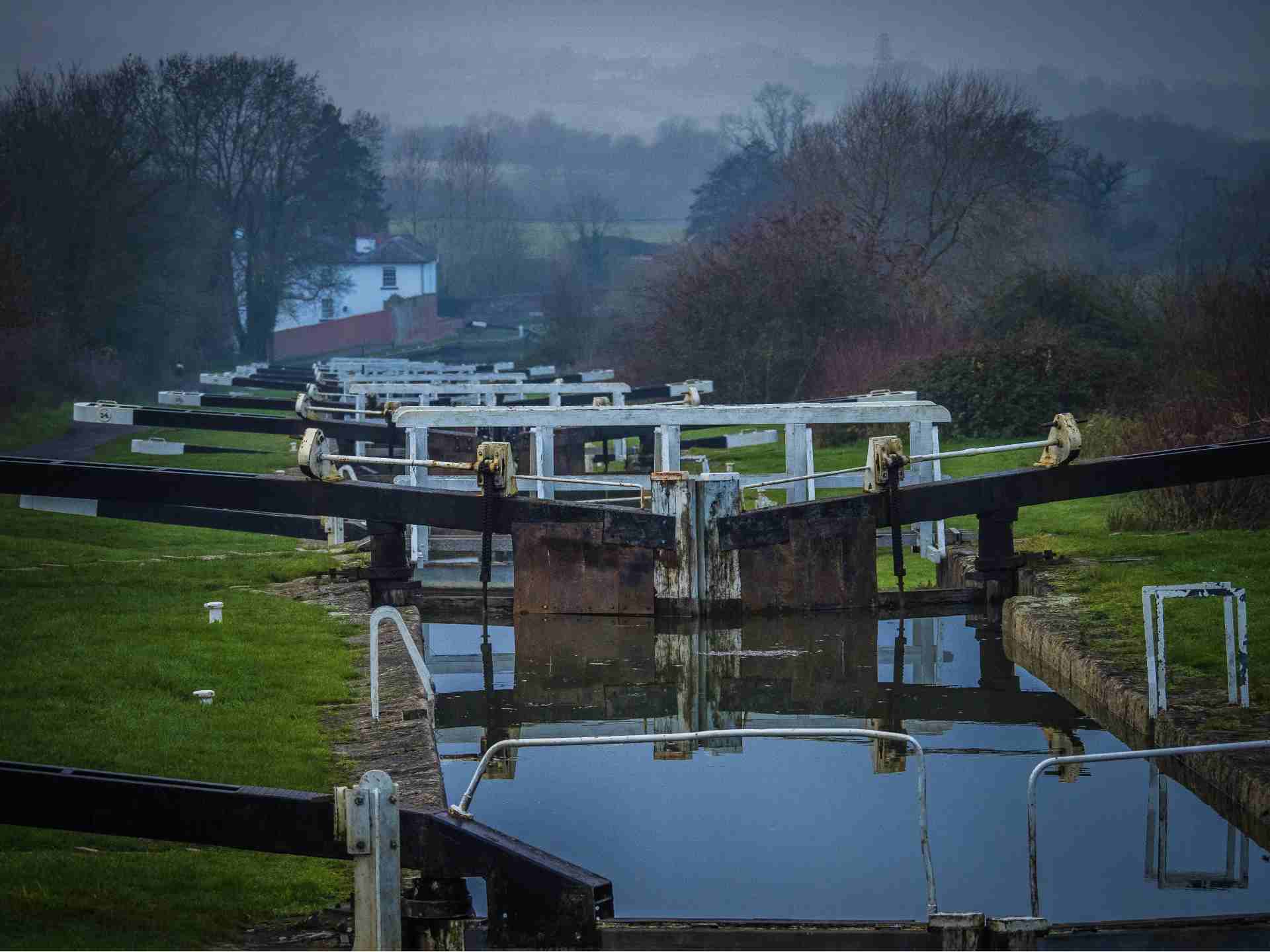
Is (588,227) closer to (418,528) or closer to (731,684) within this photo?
(418,528)

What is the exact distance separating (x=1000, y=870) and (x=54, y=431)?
34350 mm

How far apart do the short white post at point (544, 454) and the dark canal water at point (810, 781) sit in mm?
4156

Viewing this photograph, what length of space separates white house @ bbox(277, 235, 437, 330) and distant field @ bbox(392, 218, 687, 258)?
64.3 ft

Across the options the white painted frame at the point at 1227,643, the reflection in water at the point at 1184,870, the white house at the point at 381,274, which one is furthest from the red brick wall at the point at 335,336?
the reflection in water at the point at 1184,870

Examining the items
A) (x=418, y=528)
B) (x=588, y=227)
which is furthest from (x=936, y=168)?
(x=588, y=227)

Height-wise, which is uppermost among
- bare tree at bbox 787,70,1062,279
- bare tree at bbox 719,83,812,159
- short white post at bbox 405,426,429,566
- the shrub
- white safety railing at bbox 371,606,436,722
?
bare tree at bbox 719,83,812,159

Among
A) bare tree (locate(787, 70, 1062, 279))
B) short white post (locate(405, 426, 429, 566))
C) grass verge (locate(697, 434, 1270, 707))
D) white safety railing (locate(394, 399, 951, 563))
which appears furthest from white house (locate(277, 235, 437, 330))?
white safety railing (locate(394, 399, 951, 563))

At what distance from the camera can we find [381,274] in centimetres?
10150

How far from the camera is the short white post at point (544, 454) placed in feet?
57.0

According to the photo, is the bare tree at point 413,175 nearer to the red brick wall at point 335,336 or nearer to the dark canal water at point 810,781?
the red brick wall at point 335,336

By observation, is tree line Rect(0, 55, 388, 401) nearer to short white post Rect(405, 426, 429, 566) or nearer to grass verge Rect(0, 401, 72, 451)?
grass verge Rect(0, 401, 72, 451)

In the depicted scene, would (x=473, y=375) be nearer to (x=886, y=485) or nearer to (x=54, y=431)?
(x=54, y=431)

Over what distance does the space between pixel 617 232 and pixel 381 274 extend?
40.6 m

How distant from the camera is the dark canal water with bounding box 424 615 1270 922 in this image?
6.96 m
